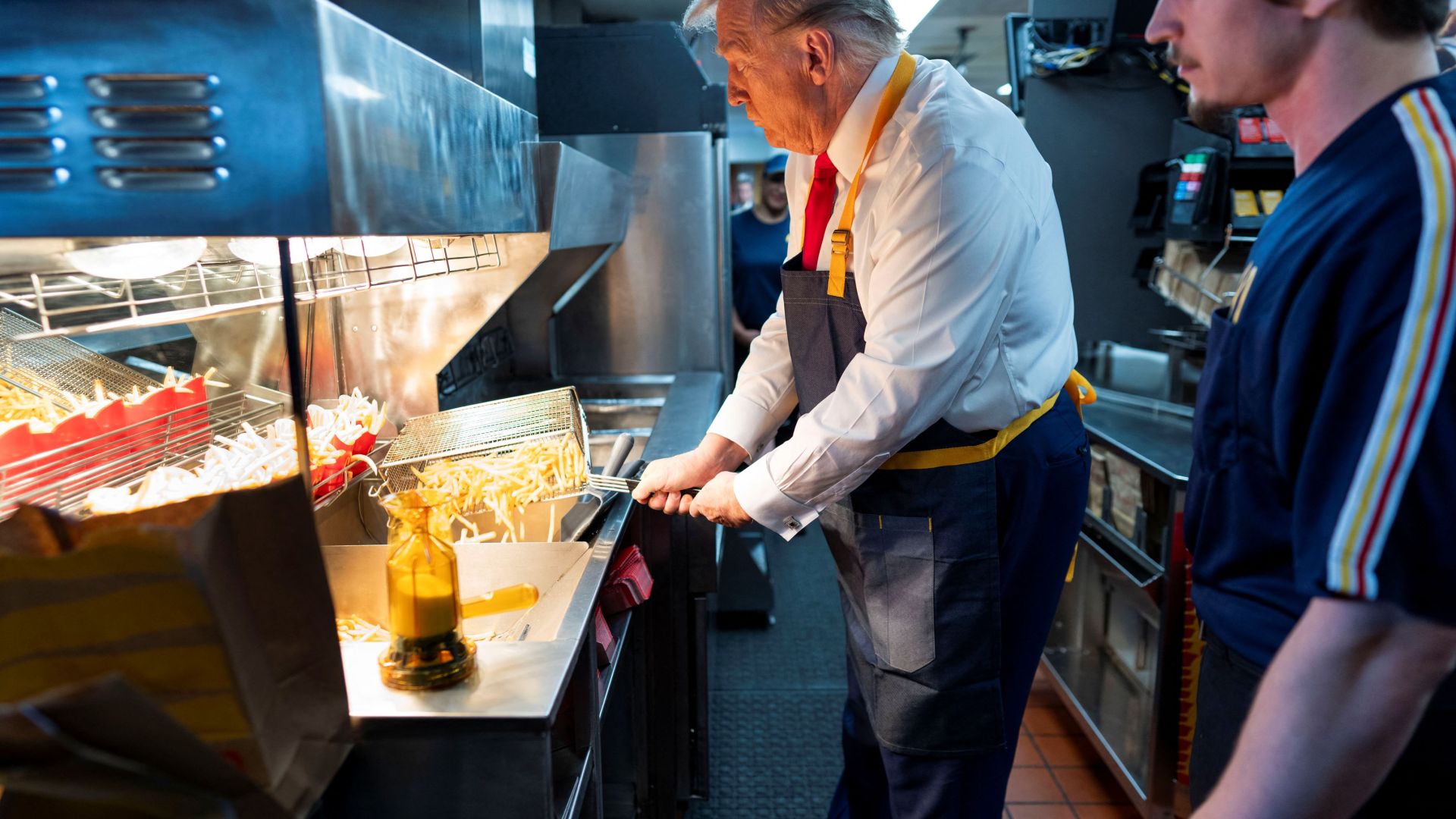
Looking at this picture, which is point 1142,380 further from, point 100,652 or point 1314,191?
point 100,652

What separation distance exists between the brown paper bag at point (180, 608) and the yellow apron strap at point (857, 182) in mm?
960

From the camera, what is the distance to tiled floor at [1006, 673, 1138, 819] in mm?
2490

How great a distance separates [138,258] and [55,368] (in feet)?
1.17

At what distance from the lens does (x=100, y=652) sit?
0.86 meters

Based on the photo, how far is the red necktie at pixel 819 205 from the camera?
1661 mm

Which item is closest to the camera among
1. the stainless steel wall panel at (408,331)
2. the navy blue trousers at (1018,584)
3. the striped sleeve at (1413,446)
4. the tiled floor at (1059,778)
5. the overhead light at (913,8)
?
the striped sleeve at (1413,446)

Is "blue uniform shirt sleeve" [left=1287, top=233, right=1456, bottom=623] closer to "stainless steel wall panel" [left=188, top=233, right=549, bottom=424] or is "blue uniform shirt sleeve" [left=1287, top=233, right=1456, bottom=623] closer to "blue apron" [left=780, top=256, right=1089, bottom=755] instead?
"blue apron" [left=780, top=256, right=1089, bottom=755]

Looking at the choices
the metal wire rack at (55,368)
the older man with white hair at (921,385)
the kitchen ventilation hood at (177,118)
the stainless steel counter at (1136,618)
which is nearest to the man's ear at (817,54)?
the older man with white hair at (921,385)

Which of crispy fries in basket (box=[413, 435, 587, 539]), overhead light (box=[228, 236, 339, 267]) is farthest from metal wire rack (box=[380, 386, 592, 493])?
overhead light (box=[228, 236, 339, 267])

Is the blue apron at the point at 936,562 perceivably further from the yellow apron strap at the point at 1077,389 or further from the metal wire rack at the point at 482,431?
the metal wire rack at the point at 482,431

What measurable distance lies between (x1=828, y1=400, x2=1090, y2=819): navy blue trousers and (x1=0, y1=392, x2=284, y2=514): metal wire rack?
1.25 m

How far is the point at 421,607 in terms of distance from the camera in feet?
3.55

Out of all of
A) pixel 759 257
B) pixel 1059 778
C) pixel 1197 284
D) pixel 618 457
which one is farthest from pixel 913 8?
pixel 1059 778

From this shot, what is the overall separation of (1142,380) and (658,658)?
1921 millimetres
